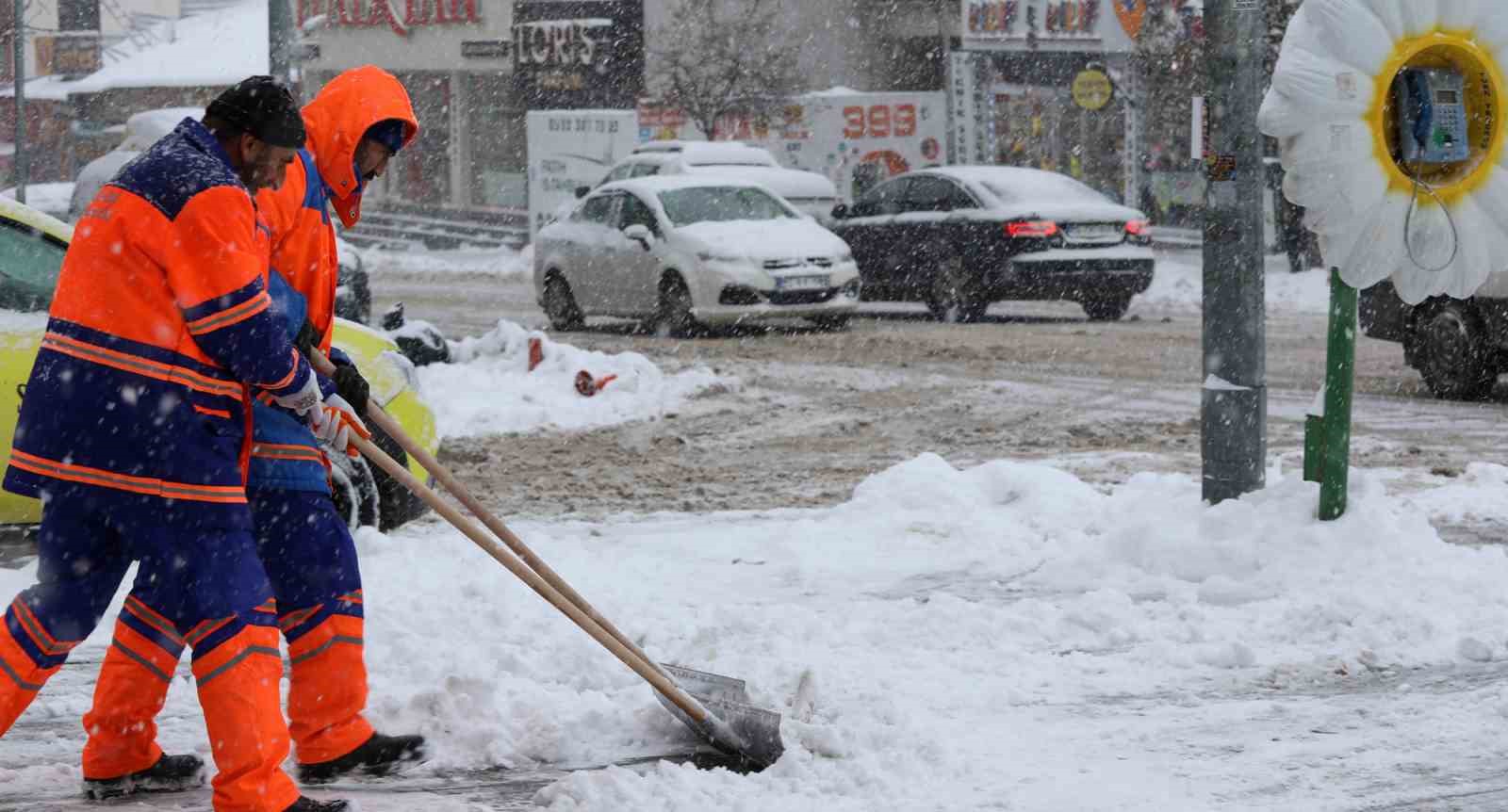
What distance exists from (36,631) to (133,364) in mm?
659

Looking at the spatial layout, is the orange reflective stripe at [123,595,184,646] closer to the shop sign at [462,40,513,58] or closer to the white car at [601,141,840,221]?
A: the white car at [601,141,840,221]

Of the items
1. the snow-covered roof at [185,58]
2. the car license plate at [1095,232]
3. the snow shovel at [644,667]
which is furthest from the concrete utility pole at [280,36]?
the snow-covered roof at [185,58]

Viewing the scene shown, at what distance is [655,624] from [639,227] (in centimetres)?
1153

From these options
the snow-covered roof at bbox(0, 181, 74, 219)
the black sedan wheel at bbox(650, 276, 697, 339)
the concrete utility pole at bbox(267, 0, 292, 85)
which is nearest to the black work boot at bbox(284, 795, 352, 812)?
the concrete utility pole at bbox(267, 0, 292, 85)

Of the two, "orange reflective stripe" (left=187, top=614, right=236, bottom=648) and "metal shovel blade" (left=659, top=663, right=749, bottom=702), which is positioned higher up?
"orange reflective stripe" (left=187, top=614, right=236, bottom=648)

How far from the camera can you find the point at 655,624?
6.20m

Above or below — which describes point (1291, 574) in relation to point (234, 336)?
below

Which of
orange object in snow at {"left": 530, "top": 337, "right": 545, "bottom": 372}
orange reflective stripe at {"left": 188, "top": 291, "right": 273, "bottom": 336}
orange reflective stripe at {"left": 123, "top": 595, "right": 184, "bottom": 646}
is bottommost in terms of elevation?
orange object in snow at {"left": 530, "top": 337, "right": 545, "bottom": 372}

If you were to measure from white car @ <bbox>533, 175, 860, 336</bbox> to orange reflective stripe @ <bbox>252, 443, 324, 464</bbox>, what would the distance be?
39.9ft

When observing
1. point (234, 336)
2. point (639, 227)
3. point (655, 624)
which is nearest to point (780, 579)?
point (655, 624)

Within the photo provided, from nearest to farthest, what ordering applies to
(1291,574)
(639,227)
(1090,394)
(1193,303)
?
(1291,574) < (1090,394) < (639,227) < (1193,303)

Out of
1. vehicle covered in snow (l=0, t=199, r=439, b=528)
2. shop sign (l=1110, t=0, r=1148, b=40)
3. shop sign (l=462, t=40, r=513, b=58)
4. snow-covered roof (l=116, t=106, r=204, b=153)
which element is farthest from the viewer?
shop sign (l=462, t=40, r=513, b=58)

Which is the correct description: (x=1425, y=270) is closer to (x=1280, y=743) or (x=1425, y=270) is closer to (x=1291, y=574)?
(x=1291, y=574)

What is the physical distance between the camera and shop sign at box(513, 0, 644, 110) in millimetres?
38625
